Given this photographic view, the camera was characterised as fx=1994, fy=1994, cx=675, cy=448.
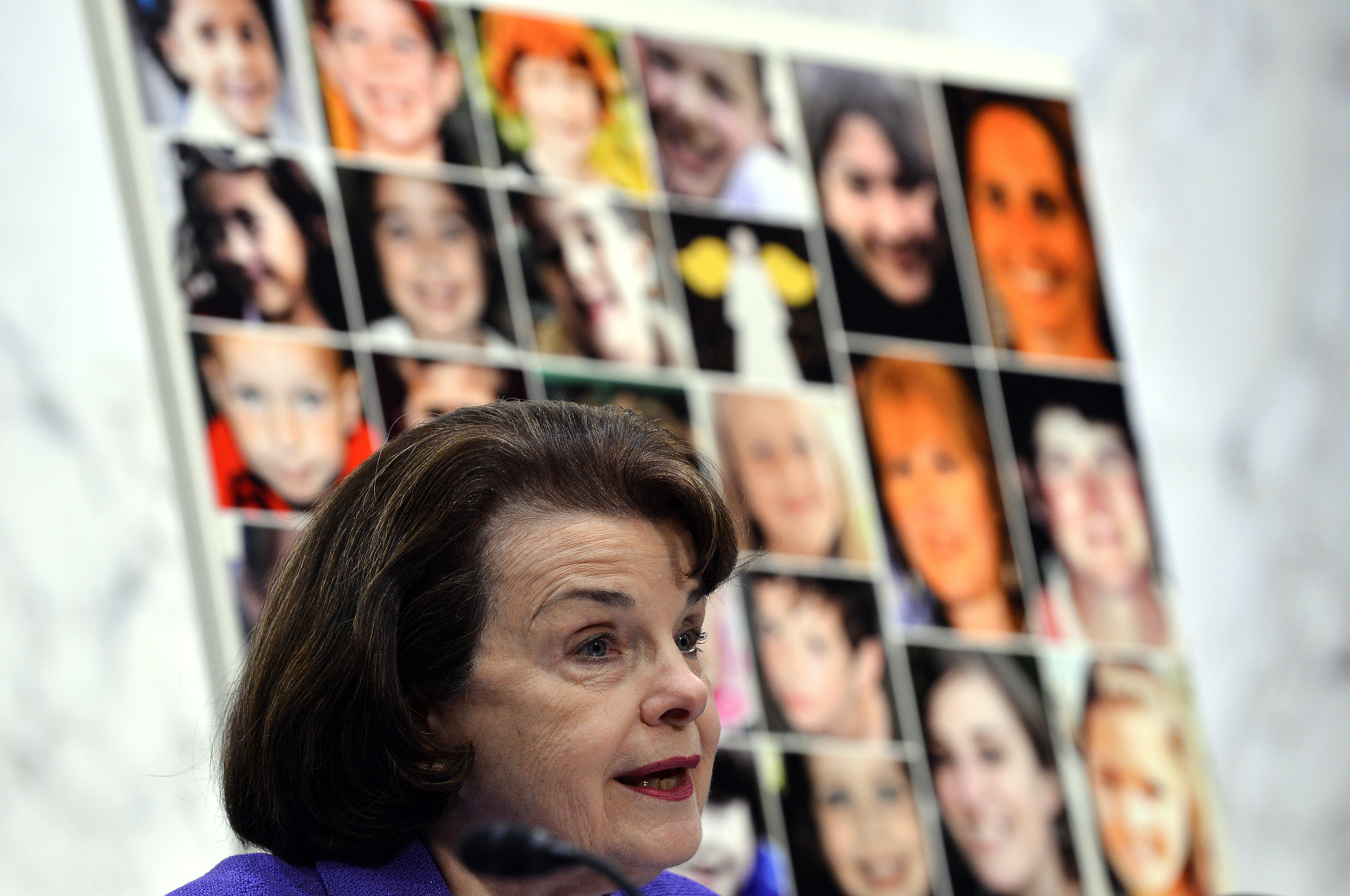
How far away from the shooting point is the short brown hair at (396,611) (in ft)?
7.29

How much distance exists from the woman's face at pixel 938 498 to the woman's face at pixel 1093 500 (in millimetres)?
175

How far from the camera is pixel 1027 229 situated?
450 centimetres

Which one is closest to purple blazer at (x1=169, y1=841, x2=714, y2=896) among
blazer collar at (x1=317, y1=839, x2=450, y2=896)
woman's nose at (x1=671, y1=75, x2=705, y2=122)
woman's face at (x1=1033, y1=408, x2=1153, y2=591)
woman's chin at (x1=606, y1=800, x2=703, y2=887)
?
blazer collar at (x1=317, y1=839, x2=450, y2=896)

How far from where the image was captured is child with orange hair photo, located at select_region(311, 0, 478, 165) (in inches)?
146

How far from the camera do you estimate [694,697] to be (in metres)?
2.22

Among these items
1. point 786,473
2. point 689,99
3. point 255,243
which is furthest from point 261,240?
point 786,473

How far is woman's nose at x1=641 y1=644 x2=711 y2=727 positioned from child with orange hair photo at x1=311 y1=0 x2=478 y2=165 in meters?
1.76

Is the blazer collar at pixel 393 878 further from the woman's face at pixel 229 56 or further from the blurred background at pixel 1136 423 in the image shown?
the woman's face at pixel 229 56

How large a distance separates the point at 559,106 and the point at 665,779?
2012 mm

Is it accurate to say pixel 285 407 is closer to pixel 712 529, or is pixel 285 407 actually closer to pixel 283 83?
pixel 283 83

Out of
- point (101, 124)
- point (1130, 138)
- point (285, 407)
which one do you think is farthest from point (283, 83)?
point (1130, 138)

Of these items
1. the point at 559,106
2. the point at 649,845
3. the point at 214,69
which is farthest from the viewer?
the point at 559,106

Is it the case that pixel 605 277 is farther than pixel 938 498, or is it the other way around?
pixel 938 498

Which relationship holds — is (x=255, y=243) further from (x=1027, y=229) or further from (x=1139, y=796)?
(x=1139, y=796)
